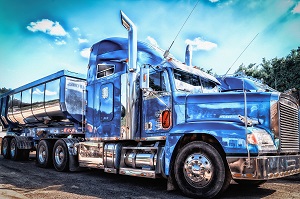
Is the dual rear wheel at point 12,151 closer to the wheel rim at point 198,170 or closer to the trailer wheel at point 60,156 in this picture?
the trailer wheel at point 60,156

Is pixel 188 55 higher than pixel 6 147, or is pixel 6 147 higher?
pixel 188 55

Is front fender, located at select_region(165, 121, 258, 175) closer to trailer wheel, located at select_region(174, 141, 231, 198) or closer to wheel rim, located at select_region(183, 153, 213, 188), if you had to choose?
trailer wheel, located at select_region(174, 141, 231, 198)

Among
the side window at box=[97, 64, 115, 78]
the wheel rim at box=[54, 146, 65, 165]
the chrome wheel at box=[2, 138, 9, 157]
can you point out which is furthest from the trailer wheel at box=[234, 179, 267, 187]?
the chrome wheel at box=[2, 138, 9, 157]

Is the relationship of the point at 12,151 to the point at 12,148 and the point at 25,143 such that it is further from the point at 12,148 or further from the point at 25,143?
the point at 25,143

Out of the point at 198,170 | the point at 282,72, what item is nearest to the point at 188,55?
the point at 198,170

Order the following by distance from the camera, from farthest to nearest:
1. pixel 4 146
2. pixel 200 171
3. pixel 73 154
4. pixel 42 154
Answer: pixel 4 146
pixel 42 154
pixel 73 154
pixel 200 171

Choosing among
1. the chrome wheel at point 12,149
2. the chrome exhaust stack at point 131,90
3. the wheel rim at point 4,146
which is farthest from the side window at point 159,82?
the wheel rim at point 4,146

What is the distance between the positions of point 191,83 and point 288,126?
2.23m

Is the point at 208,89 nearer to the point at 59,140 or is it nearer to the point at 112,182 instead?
the point at 112,182

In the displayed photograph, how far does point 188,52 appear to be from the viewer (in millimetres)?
8969

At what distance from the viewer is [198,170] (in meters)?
5.44

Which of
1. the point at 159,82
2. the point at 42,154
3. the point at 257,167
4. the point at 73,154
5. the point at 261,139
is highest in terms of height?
the point at 159,82

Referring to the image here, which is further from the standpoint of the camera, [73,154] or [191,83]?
[73,154]

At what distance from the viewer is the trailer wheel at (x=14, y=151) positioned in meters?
12.6
